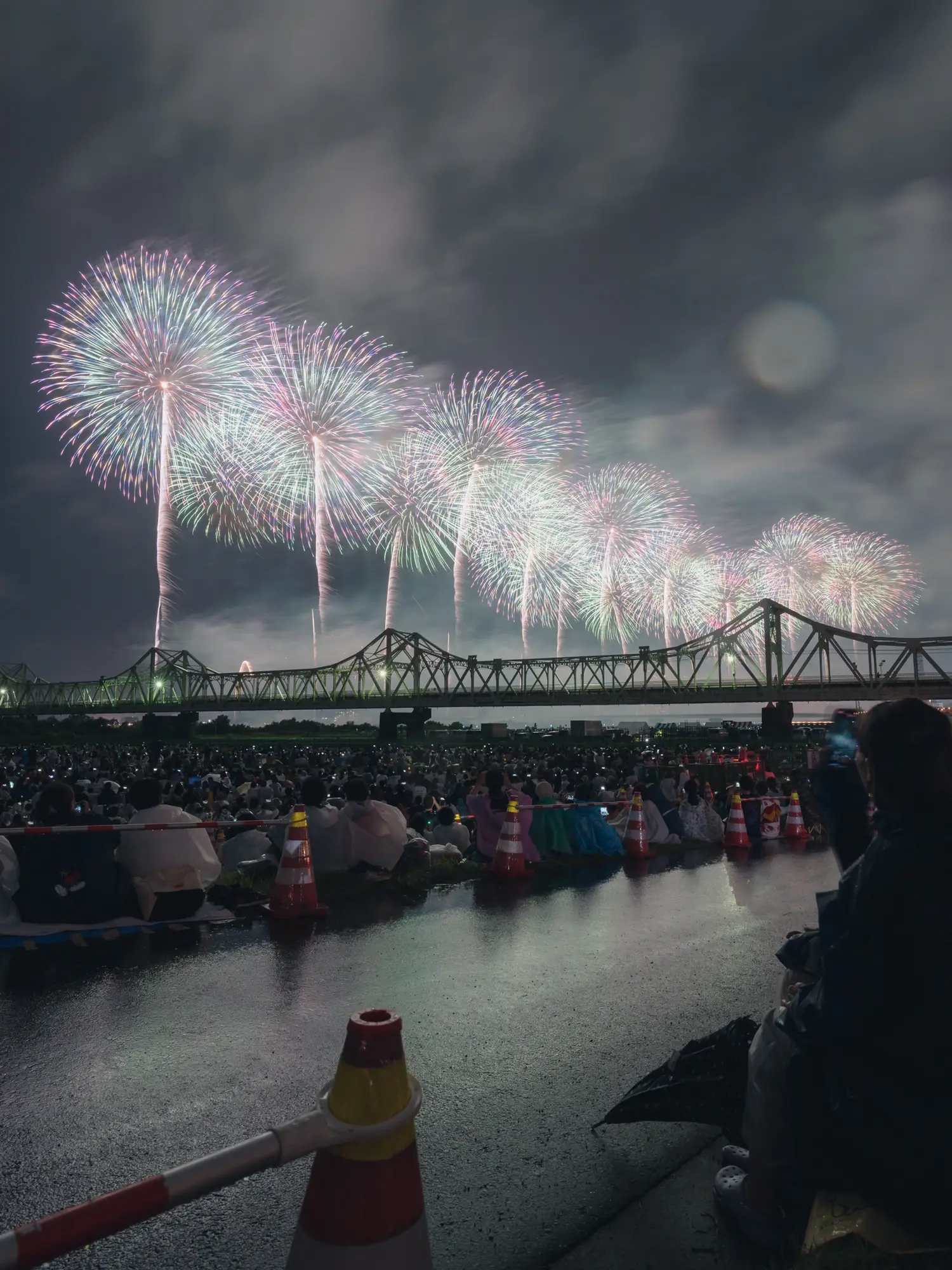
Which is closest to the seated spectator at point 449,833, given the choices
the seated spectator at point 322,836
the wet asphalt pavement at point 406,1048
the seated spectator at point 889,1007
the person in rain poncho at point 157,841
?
the seated spectator at point 322,836

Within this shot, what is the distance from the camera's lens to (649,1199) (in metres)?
3.36

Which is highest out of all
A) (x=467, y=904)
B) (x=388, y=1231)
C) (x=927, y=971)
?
(x=927, y=971)

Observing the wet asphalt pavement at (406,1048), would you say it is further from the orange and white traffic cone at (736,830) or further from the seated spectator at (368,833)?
the orange and white traffic cone at (736,830)

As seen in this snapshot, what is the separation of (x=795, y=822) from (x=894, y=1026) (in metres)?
16.0

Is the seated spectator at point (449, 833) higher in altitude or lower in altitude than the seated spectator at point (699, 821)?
higher

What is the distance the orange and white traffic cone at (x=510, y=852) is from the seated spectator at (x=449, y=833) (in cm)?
110

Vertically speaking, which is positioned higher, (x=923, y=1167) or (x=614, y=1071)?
(x=923, y=1167)

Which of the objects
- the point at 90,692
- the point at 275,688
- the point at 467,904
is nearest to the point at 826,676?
the point at 275,688

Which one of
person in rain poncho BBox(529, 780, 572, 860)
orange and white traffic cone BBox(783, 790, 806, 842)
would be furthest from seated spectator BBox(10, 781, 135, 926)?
orange and white traffic cone BBox(783, 790, 806, 842)

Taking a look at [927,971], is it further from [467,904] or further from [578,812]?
[578,812]

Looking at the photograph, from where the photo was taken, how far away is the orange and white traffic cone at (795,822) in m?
17.1

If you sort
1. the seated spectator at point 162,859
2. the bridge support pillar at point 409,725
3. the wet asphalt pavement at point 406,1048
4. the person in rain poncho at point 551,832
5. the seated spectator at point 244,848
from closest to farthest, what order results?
the wet asphalt pavement at point 406,1048, the seated spectator at point 162,859, the seated spectator at point 244,848, the person in rain poncho at point 551,832, the bridge support pillar at point 409,725

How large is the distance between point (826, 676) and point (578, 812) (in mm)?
109212

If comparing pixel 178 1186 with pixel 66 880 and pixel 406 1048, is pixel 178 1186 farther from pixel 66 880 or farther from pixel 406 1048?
pixel 66 880
